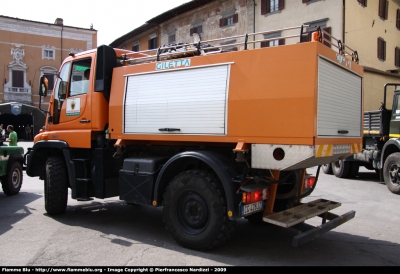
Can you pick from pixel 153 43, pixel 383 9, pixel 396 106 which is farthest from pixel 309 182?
pixel 153 43

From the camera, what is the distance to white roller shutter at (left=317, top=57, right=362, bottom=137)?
4.29 metres

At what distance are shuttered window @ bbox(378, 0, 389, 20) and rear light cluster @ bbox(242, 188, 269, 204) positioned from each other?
2356cm

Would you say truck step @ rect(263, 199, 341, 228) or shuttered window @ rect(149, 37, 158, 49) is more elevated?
shuttered window @ rect(149, 37, 158, 49)

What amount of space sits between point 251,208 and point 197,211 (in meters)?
0.74

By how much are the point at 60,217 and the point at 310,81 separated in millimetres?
5055

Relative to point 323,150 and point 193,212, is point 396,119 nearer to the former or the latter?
point 323,150

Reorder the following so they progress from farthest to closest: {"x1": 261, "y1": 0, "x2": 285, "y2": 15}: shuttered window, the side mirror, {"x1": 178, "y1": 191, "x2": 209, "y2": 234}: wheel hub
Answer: {"x1": 261, "y1": 0, "x2": 285, "y2": 15}: shuttered window
the side mirror
{"x1": 178, "y1": 191, "x2": 209, "y2": 234}: wheel hub

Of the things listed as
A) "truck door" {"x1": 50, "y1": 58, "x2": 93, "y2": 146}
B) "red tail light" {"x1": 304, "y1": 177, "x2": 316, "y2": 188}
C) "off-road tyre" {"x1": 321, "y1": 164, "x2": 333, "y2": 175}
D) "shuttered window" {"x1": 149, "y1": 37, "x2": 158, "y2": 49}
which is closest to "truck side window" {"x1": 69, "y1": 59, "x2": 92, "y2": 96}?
"truck door" {"x1": 50, "y1": 58, "x2": 93, "y2": 146}

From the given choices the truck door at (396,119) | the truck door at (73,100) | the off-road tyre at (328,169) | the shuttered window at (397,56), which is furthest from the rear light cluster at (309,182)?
the shuttered window at (397,56)

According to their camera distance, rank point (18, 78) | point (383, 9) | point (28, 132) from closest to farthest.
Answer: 1. point (383, 9)
2. point (28, 132)
3. point (18, 78)

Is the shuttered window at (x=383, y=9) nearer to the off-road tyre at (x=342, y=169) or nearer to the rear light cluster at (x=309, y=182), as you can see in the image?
the off-road tyre at (x=342, y=169)

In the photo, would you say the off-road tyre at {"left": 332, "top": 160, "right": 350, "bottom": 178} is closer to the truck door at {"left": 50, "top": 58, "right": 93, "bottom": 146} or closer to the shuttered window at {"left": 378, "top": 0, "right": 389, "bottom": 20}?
the truck door at {"left": 50, "top": 58, "right": 93, "bottom": 146}

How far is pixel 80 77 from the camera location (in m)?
6.50

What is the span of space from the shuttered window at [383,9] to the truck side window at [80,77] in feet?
75.4
